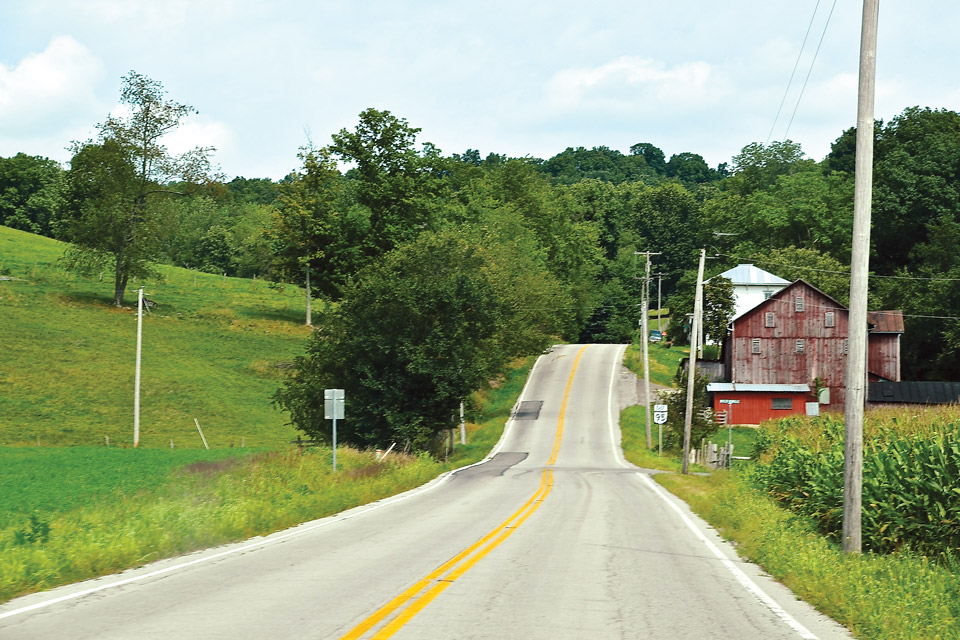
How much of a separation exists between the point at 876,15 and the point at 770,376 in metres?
61.6

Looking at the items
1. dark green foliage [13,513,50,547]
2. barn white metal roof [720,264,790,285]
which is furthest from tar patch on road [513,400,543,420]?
dark green foliage [13,513,50,547]

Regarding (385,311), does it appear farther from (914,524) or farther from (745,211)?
(745,211)

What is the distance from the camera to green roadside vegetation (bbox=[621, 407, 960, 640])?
9133mm

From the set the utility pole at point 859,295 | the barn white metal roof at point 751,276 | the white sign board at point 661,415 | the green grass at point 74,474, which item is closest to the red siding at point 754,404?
the white sign board at point 661,415

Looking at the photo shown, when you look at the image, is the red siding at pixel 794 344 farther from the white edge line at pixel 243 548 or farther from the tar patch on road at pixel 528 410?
the white edge line at pixel 243 548

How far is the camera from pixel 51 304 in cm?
7444

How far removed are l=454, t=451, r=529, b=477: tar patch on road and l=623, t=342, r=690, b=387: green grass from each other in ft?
79.2

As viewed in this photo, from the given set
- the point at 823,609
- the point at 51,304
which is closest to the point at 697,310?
the point at 823,609

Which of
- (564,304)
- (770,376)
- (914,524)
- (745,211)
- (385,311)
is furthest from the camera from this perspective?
(745,211)

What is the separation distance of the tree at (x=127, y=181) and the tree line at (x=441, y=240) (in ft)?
0.50

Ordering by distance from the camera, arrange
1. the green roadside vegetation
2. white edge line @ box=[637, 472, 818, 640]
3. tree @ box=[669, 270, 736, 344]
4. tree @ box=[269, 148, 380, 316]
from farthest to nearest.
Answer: tree @ box=[669, 270, 736, 344]
tree @ box=[269, 148, 380, 316]
the green roadside vegetation
white edge line @ box=[637, 472, 818, 640]

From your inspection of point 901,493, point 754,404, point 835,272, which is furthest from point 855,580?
point 835,272

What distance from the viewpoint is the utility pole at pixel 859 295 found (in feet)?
42.8

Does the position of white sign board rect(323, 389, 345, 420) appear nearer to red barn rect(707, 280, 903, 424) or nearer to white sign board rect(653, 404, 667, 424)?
white sign board rect(653, 404, 667, 424)
